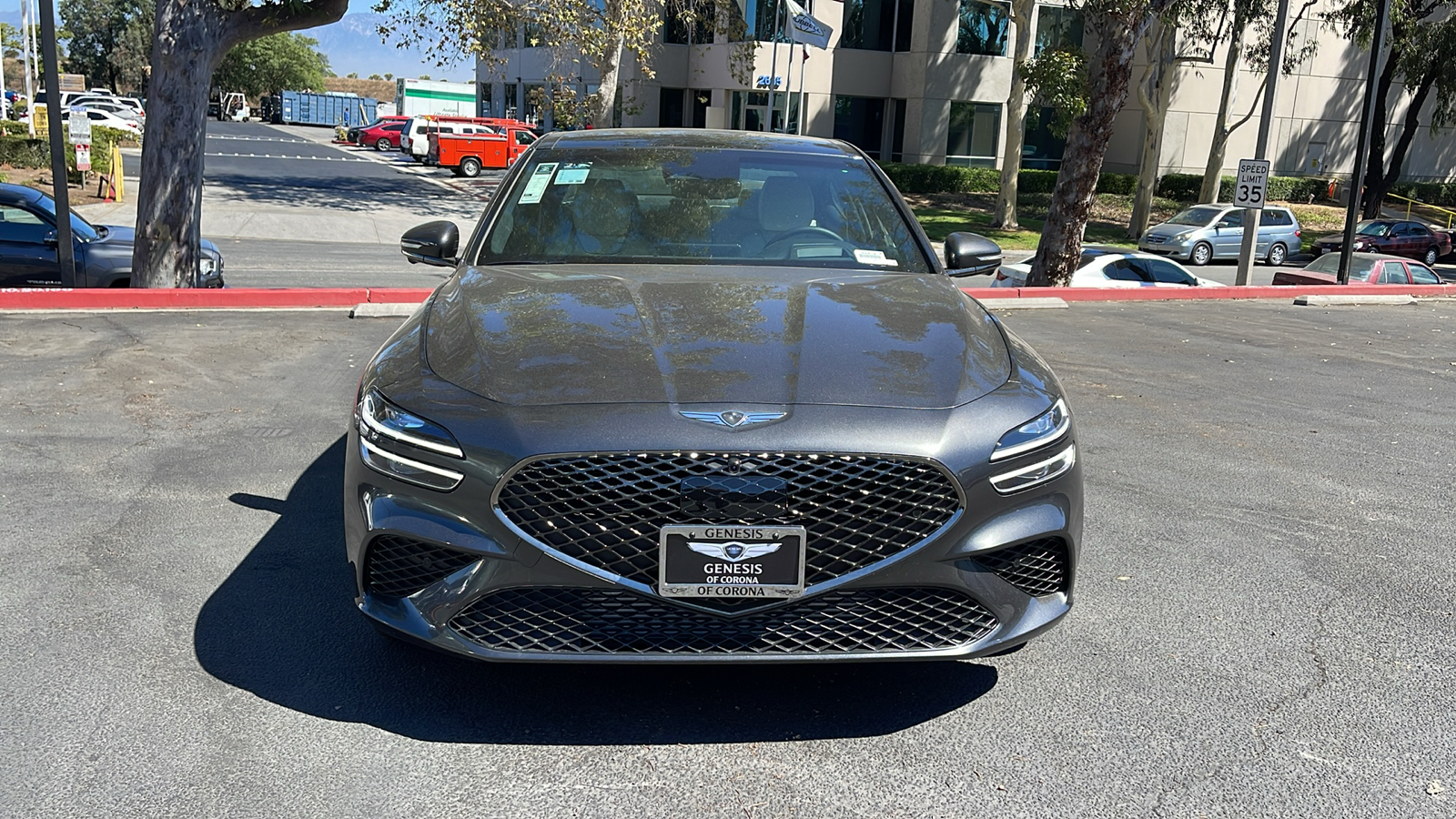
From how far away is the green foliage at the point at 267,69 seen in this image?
10562 cm

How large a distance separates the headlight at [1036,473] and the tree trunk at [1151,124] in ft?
107

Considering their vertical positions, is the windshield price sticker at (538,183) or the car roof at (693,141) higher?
the car roof at (693,141)

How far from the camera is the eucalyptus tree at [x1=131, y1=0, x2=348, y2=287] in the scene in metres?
12.4

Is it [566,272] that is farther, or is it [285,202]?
[285,202]

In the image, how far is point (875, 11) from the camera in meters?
43.5

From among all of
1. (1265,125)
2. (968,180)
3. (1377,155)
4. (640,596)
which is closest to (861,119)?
(968,180)

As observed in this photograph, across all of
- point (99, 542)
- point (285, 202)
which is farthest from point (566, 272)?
point (285, 202)

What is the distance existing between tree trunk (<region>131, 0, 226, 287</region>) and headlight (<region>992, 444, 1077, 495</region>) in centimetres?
1152

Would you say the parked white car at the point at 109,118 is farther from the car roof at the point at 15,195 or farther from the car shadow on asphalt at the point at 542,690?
the car shadow on asphalt at the point at 542,690

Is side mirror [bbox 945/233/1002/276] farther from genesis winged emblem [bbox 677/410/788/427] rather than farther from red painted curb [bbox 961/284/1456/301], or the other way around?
red painted curb [bbox 961/284/1456/301]

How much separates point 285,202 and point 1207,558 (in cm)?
2990

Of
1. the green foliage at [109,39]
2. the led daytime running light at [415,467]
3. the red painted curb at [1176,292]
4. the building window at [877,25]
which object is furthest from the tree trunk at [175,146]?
the green foliage at [109,39]

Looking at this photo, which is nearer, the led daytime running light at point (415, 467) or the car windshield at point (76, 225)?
the led daytime running light at point (415, 467)

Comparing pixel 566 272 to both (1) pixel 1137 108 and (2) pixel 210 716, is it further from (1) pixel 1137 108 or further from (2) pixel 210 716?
(1) pixel 1137 108
